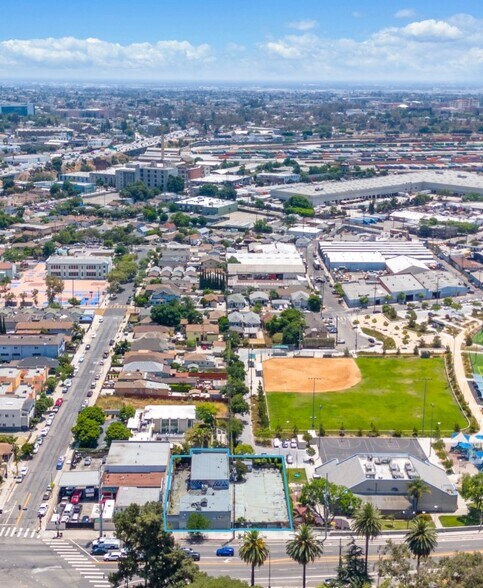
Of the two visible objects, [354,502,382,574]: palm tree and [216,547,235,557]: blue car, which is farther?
[216,547,235,557]: blue car

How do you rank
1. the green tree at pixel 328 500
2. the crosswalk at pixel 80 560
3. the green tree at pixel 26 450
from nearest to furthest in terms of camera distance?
the crosswalk at pixel 80 560
the green tree at pixel 328 500
the green tree at pixel 26 450

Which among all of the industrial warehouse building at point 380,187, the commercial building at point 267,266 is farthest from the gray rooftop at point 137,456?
the industrial warehouse building at point 380,187

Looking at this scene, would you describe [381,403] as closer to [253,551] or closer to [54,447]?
[54,447]

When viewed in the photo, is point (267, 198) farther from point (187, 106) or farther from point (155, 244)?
point (187, 106)

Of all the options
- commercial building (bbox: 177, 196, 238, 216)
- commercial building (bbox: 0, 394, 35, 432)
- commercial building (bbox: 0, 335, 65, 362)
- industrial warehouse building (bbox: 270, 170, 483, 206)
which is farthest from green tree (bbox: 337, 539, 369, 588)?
industrial warehouse building (bbox: 270, 170, 483, 206)

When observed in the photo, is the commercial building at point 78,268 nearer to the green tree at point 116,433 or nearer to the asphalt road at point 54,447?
the asphalt road at point 54,447

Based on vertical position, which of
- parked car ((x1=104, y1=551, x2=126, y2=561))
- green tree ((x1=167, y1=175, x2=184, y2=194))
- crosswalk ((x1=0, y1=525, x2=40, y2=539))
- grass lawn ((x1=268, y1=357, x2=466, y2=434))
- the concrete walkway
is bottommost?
crosswalk ((x1=0, y1=525, x2=40, y2=539))

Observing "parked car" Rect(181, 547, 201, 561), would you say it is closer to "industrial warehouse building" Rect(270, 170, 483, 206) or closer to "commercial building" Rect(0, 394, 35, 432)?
"commercial building" Rect(0, 394, 35, 432)
